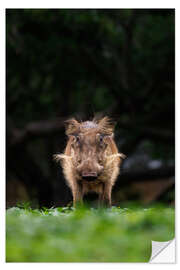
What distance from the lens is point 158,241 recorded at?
3535 millimetres

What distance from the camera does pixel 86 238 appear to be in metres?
3.27

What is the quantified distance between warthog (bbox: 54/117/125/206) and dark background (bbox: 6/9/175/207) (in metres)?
5.86

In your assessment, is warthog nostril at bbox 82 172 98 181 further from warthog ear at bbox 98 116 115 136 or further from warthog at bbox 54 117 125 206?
warthog ear at bbox 98 116 115 136

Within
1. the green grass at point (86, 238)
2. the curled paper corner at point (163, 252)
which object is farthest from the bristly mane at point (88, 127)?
the curled paper corner at point (163, 252)

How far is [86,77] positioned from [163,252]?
10.3 m

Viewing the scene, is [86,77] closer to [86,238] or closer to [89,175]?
[89,175]

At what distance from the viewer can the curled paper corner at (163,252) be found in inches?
140

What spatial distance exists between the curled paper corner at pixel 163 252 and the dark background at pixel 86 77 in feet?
22.1

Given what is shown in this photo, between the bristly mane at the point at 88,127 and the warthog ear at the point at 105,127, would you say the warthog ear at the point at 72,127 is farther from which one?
the warthog ear at the point at 105,127

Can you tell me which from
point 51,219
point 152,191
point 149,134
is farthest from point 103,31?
point 152,191

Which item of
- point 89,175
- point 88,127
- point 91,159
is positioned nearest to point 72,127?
point 88,127

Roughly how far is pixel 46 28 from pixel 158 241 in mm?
9316

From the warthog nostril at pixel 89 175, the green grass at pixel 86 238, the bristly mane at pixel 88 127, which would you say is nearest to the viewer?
the green grass at pixel 86 238
